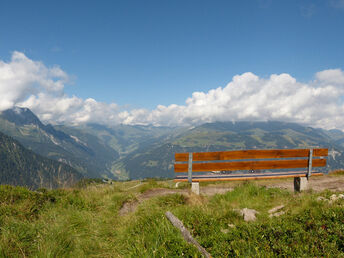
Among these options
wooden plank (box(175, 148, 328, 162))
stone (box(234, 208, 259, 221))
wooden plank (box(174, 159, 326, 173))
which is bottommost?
stone (box(234, 208, 259, 221))

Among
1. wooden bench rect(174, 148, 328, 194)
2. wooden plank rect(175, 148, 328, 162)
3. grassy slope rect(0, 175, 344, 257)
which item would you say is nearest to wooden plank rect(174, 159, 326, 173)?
wooden bench rect(174, 148, 328, 194)

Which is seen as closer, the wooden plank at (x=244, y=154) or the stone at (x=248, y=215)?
the stone at (x=248, y=215)

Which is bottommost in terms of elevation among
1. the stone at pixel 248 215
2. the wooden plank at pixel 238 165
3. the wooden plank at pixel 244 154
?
the stone at pixel 248 215

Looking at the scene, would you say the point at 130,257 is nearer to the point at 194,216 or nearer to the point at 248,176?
the point at 194,216

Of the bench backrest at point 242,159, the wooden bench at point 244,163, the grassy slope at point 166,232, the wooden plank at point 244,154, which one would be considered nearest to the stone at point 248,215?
the grassy slope at point 166,232

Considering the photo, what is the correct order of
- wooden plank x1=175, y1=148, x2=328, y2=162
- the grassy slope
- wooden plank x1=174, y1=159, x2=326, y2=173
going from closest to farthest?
the grassy slope
wooden plank x1=175, y1=148, x2=328, y2=162
wooden plank x1=174, y1=159, x2=326, y2=173

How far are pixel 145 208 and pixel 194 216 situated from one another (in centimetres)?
173

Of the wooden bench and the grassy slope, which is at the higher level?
the wooden bench

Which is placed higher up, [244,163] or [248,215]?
[244,163]

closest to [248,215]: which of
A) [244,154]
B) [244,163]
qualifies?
[244,163]

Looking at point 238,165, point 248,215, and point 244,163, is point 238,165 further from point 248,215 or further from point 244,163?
point 248,215

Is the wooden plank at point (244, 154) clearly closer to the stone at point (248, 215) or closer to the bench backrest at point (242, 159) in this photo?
the bench backrest at point (242, 159)

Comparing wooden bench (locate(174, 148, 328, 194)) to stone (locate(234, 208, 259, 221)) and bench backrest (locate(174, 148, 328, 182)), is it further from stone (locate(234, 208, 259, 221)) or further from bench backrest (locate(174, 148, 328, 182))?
stone (locate(234, 208, 259, 221))

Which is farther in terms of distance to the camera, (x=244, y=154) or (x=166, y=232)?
(x=244, y=154)
